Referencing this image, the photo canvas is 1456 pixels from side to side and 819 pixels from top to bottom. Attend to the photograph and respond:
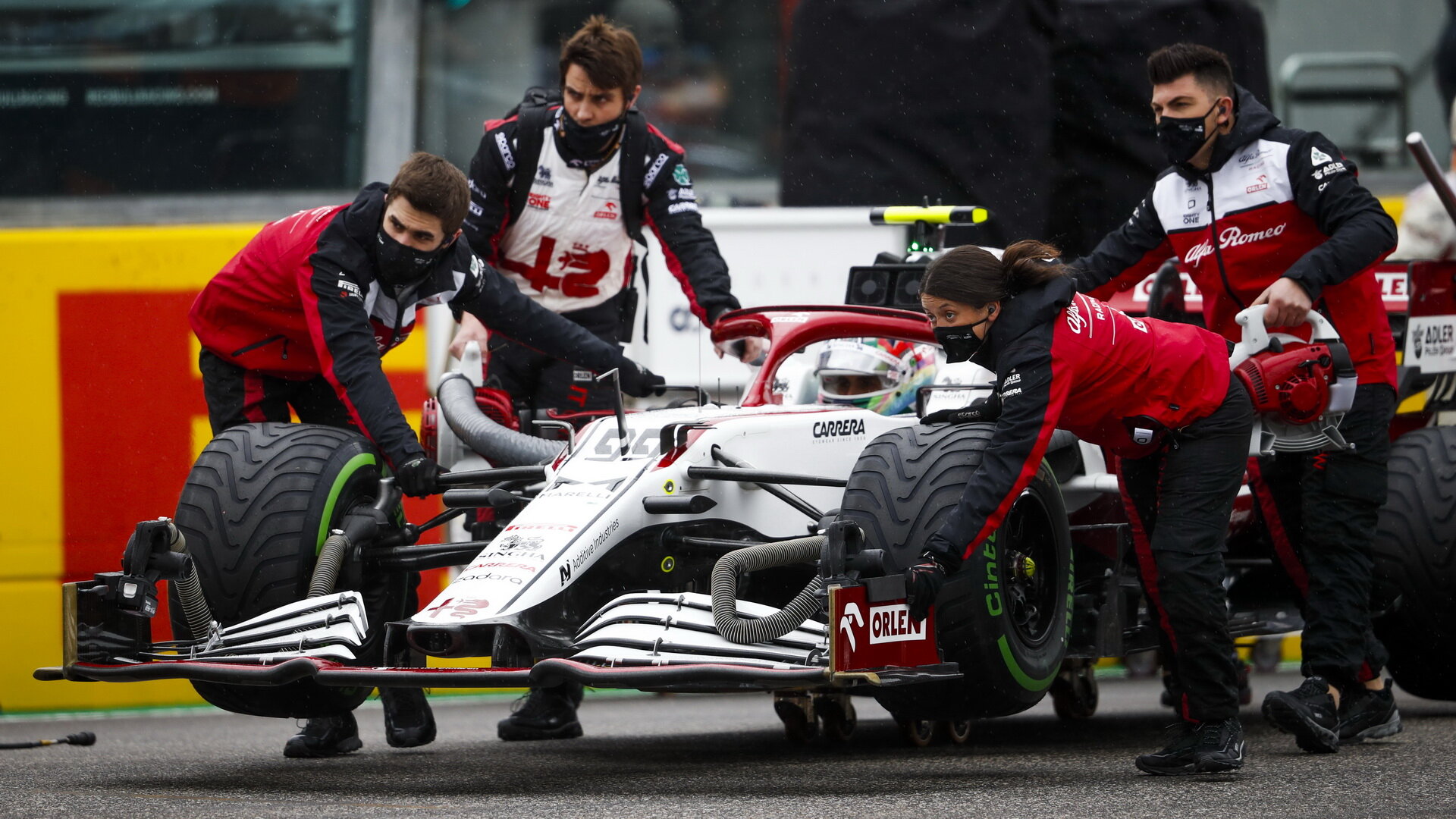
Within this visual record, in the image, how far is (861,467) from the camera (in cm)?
535

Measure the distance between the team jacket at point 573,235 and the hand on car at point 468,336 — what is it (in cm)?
24

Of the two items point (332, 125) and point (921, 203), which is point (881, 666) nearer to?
point (921, 203)

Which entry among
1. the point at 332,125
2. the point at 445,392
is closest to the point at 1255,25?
the point at 332,125

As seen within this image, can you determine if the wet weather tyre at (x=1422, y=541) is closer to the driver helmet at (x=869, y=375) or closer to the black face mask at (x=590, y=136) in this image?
the driver helmet at (x=869, y=375)

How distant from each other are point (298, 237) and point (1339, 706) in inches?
141

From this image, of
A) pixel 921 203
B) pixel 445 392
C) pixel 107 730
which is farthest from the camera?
pixel 921 203

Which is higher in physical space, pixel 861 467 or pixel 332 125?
pixel 332 125

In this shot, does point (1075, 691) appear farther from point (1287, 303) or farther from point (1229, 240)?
point (1287, 303)

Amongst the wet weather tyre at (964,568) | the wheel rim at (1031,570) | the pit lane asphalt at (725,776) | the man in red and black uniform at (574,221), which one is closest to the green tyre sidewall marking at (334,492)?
the pit lane asphalt at (725,776)

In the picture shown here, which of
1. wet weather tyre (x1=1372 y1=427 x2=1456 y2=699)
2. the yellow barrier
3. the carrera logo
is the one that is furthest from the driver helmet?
the yellow barrier

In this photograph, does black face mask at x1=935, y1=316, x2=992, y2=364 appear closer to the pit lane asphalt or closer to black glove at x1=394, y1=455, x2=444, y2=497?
the pit lane asphalt

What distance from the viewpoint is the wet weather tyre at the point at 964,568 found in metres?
5.16

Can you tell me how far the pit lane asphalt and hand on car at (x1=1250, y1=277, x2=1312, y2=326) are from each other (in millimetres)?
1305

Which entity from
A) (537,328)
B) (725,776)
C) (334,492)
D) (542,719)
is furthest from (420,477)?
(542,719)
